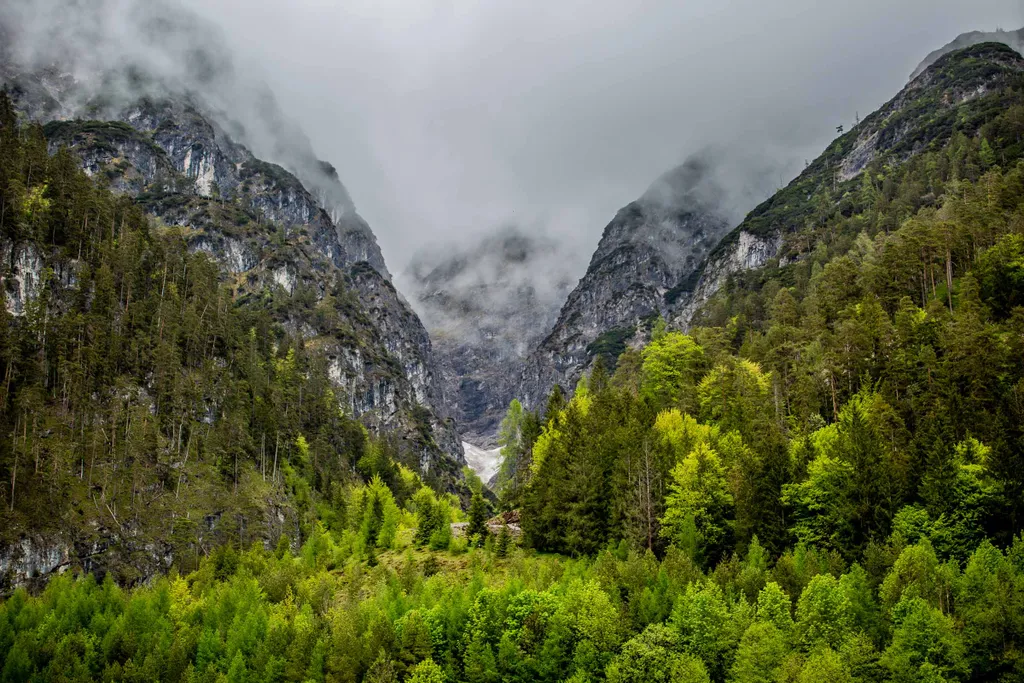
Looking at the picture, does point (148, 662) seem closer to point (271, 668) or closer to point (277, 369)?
point (271, 668)

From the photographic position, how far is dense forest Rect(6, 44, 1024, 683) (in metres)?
58.0

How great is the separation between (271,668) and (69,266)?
105 metres

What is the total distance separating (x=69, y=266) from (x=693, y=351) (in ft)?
404

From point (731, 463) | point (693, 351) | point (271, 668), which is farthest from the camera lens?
point (693, 351)

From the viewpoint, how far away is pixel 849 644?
53.3 meters

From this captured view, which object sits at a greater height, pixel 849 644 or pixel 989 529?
pixel 989 529

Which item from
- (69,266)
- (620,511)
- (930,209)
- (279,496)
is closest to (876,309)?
(620,511)

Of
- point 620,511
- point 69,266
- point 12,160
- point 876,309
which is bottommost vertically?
point 620,511

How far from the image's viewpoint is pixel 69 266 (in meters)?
139

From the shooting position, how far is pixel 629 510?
75750 millimetres

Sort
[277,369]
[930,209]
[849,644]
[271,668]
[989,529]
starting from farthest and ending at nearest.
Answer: [277,369] < [930,209] < [271,668] < [989,529] < [849,644]

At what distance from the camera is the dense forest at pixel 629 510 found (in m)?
58.0

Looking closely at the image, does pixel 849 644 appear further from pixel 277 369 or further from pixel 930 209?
pixel 277 369

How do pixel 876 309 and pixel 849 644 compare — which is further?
pixel 876 309
